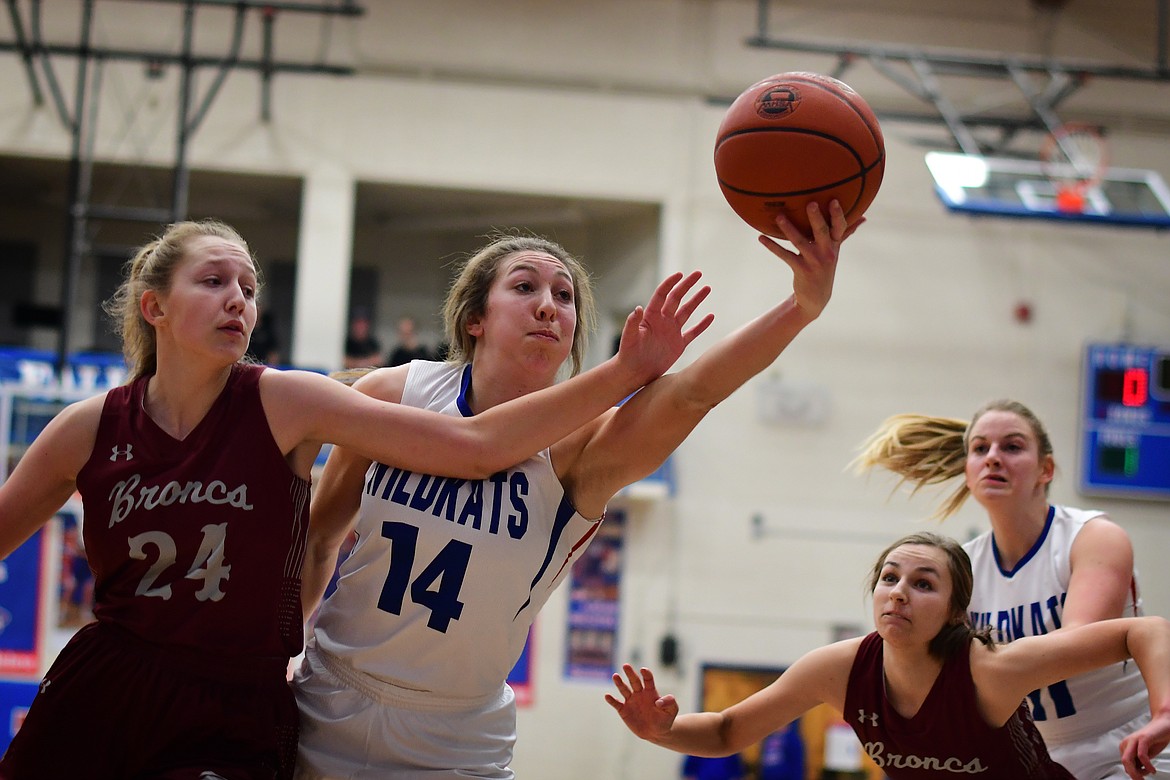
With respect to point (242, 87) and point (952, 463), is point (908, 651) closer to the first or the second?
point (952, 463)

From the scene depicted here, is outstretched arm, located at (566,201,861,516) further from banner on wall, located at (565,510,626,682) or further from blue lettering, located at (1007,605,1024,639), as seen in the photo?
banner on wall, located at (565,510,626,682)

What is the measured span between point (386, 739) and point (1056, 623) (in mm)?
2084

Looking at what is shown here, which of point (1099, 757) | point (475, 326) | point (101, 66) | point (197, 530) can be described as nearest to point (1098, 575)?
point (1099, 757)

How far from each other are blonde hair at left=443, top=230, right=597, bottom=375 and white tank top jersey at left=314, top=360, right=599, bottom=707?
1.53 ft

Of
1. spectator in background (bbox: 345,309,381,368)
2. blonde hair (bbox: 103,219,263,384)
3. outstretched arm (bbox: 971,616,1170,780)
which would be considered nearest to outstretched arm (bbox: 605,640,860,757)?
outstretched arm (bbox: 971,616,1170,780)

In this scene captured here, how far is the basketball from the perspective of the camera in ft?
8.29

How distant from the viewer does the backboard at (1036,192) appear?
877cm

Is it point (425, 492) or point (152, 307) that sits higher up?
point (152, 307)

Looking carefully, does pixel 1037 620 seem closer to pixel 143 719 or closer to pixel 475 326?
pixel 475 326

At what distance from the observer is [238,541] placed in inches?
89.4

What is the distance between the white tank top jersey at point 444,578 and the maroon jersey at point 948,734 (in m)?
1.01

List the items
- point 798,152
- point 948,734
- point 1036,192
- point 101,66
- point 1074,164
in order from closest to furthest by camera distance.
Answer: point 798,152 → point 948,734 → point 1036,192 → point 1074,164 → point 101,66

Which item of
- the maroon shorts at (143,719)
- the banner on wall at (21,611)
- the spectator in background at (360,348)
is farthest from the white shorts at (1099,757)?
the banner on wall at (21,611)

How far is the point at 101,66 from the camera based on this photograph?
1012 cm
